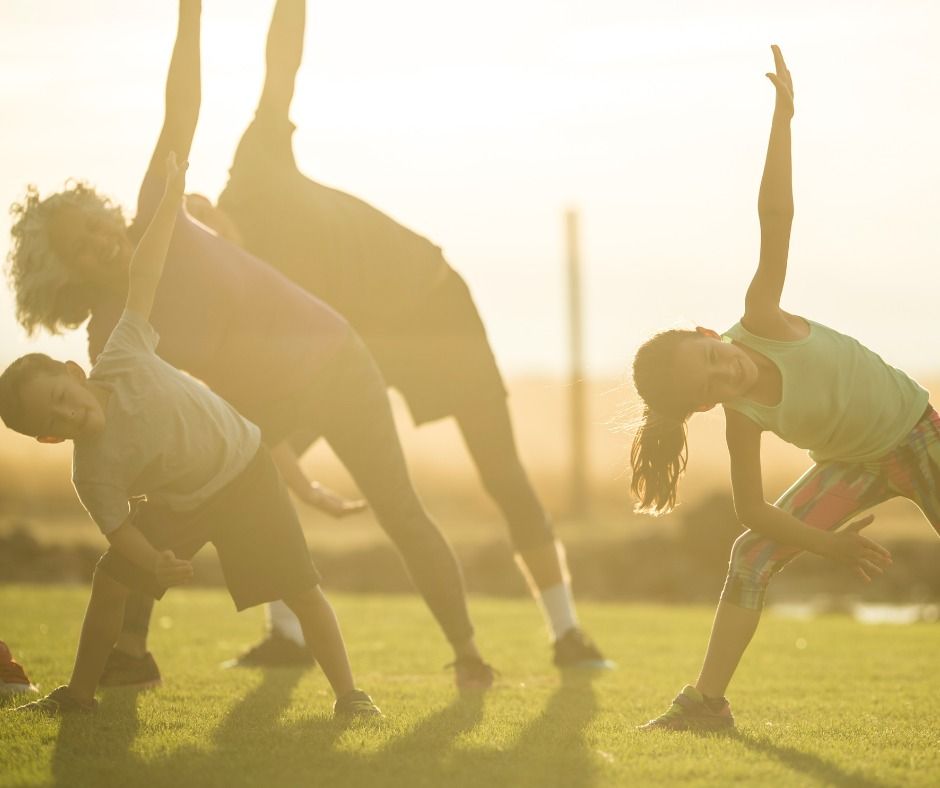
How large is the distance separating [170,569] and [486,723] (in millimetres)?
1240

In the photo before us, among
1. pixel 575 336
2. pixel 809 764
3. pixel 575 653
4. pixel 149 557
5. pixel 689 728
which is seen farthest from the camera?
pixel 575 336

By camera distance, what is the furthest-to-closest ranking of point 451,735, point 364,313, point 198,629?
1. point 198,629
2. point 364,313
3. point 451,735

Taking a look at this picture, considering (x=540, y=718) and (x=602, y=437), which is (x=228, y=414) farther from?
(x=602, y=437)

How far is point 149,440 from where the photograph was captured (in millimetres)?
4547

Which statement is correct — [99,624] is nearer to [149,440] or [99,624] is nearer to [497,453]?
[149,440]

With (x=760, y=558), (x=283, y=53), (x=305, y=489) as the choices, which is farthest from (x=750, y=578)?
(x=283, y=53)

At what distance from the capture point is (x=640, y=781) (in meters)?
Result: 3.85

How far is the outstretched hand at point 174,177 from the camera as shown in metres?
4.74

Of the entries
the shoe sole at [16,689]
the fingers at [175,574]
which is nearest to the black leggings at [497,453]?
the shoe sole at [16,689]

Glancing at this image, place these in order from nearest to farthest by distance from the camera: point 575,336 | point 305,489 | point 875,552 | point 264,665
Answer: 1. point 875,552
2. point 305,489
3. point 264,665
4. point 575,336

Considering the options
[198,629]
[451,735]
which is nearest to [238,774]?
[451,735]

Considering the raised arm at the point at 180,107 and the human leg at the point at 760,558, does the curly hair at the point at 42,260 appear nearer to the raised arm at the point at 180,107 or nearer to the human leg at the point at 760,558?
the raised arm at the point at 180,107

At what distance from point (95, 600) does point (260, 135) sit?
208cm

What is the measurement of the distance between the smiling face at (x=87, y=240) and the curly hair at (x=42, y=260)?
15mm
